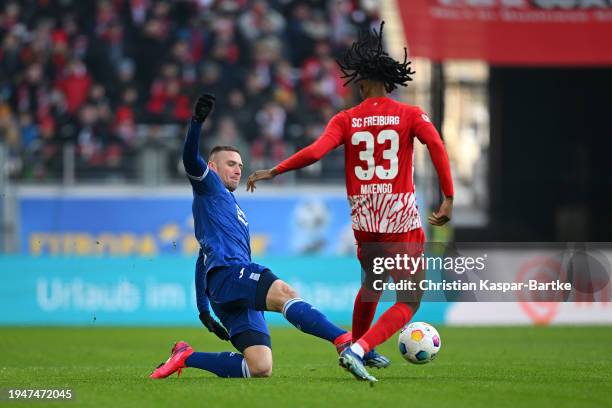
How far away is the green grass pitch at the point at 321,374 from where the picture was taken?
7562 millimetres

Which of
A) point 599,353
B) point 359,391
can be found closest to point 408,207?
point 359,391

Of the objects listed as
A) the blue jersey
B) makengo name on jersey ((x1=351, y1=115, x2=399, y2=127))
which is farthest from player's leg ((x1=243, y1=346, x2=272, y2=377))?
makengo name on jersey ((x1=351, y1=115, x2=399, y2=127))

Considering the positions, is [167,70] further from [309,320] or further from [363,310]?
[309,320]

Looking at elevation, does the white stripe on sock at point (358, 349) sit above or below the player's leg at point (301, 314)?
below

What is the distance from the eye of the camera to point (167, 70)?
23000mm

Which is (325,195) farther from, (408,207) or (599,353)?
(408,207)

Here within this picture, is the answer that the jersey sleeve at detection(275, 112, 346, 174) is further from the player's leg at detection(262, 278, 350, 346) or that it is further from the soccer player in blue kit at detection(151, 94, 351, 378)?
the player's leg at detection(262, 278, 350, 346)

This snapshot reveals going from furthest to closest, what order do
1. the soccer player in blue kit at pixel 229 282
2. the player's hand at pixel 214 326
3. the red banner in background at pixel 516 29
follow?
1. the red banner in background at pixel 516 29
2. the player's hand at pixel 214 326
3. the soccer player in blue kit at pixel 229 282

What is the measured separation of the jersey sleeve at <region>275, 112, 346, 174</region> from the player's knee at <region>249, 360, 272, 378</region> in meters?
1.51

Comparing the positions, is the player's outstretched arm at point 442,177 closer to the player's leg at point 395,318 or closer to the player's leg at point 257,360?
the player's leg at point 395,318

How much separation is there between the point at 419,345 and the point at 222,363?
1.49 m

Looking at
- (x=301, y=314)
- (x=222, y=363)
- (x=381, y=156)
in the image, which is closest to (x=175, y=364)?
(x=222, y=363)

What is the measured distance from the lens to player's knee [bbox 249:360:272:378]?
8992 mm

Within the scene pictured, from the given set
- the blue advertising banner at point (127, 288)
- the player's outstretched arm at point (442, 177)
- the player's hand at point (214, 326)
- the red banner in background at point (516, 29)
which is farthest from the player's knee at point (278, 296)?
the red banner in background at point (516, 29)
